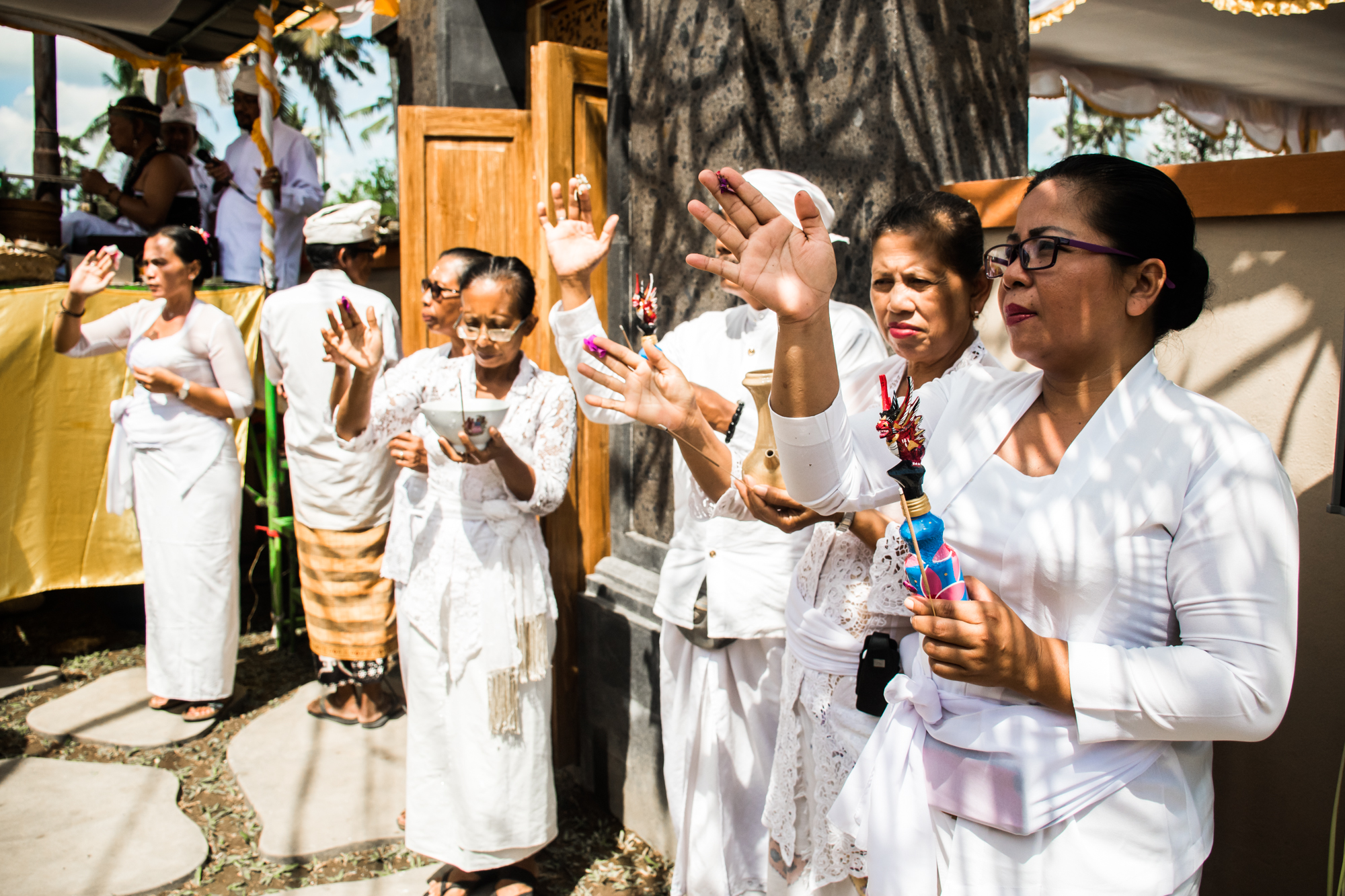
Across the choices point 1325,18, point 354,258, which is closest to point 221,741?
point 354,258

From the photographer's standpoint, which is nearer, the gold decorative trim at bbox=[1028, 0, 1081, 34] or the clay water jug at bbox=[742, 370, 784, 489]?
the clay water jug at bbox=[742, 370, 784, 489]

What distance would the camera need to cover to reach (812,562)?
220cm

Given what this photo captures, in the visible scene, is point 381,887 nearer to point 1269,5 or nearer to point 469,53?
point 469,53

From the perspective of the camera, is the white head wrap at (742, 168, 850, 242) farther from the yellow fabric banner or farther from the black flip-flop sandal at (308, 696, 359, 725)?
the yellow fabric banner

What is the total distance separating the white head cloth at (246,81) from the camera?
6.69 m

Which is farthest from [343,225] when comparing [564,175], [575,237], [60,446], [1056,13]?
[1056,13]

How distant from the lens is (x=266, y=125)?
5852 mm

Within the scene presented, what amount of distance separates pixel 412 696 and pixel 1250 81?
26.4ft

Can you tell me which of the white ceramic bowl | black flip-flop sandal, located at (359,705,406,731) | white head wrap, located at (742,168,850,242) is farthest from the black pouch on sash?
black flip-flop sandal, located at (359,705,406,731)

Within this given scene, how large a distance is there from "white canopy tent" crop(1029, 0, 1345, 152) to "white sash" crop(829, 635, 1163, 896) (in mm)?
4890

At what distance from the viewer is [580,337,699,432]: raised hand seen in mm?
1932

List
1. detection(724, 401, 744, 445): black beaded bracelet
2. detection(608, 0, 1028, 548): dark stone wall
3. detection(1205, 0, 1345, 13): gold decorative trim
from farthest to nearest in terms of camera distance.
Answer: detection(1205, 0, 1345, 13): gold decorative trim, detection(608, 0, 1028, 548): dark stone wall, detection(724, 401, 744, 445): black beaded bracelet

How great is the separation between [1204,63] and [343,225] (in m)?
6.40

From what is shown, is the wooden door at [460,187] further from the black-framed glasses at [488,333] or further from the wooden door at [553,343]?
the black-framed glasses at [488,333]
